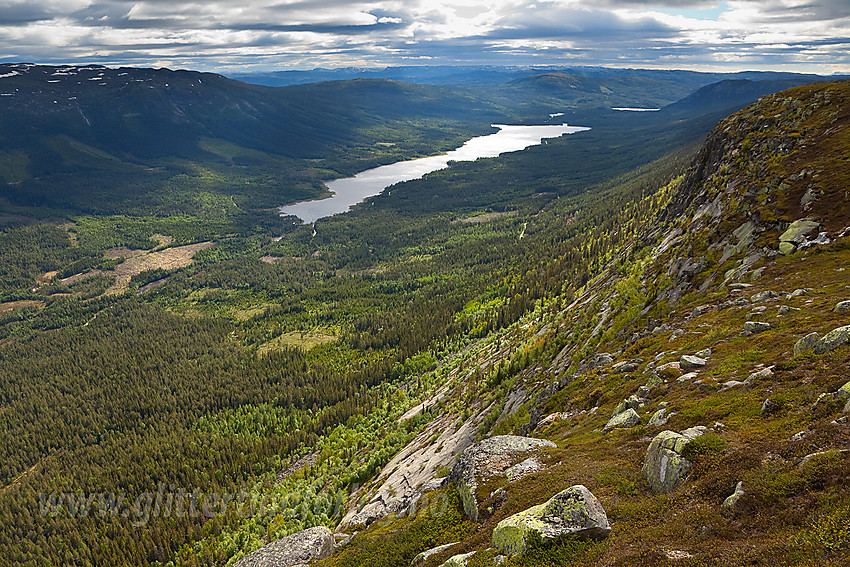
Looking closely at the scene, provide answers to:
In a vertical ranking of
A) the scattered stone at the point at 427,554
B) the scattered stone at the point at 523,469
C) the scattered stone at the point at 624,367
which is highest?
the scattered stone at the point at 624,367

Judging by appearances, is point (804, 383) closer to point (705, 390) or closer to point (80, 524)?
point (705, 390)

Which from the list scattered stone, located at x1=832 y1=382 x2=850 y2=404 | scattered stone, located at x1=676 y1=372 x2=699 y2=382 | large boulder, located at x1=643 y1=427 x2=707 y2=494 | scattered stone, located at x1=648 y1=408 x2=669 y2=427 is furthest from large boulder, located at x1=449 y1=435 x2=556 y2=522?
scattered stone, located at x1=832 y1=382 x2=850 y2=404

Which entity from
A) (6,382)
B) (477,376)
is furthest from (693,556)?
(6,382)

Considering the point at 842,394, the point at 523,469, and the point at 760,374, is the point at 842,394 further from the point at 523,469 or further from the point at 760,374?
the point at 523,469

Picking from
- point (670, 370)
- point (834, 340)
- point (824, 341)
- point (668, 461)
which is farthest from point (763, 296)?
point (668, 461)

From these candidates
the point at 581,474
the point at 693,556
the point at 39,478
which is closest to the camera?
the point at 693,556

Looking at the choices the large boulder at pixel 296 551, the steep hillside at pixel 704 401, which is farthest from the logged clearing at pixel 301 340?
the large boulder at pixel 296 551

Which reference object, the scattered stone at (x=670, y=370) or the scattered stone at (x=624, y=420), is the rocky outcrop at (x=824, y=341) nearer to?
the scattered stone at (x=670, y=370)
